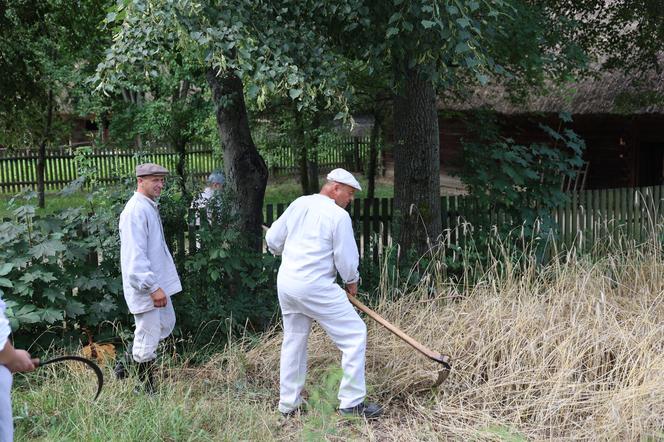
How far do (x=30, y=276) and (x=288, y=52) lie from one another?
247cm

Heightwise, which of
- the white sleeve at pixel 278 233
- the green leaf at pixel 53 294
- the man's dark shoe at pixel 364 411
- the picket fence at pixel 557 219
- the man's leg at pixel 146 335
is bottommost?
the man's dark shoe at pixel 364 411

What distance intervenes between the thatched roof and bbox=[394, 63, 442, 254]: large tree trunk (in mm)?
4258

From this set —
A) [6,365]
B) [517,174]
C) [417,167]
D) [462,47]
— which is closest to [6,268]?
[6,365]

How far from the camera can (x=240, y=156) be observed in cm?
691

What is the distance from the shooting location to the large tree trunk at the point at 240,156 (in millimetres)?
6832

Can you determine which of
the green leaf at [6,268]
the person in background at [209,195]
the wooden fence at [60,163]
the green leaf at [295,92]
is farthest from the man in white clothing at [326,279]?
the wooden fence at [60,163]

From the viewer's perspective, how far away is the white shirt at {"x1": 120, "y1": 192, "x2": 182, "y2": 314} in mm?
4723

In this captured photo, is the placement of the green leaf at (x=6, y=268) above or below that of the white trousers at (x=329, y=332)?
above

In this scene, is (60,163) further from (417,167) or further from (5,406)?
(5,406)

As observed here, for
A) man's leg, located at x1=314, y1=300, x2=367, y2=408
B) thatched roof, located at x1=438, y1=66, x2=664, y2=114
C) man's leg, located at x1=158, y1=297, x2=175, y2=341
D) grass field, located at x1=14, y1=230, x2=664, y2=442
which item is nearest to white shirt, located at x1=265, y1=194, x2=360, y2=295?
man's leg, located at x1=314, y1=300, x2=367, y2=408

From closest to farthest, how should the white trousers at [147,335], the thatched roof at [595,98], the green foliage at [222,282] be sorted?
the white trousers at [147,335]
the green foliage at [222,282]
the thatched roof at [595,98]

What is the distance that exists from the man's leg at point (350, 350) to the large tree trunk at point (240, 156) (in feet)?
7.98

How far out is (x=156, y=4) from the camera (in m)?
4.98

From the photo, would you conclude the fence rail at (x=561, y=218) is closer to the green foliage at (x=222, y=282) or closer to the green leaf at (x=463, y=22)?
the green foliage at (x=222, y=282)
